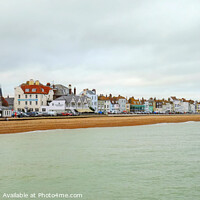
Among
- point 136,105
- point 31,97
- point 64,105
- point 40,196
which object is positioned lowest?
point 40,196

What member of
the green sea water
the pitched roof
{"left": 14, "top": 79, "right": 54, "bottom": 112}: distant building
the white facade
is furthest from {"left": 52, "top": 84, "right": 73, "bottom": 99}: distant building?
the green sea water

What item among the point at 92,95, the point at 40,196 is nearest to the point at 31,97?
the point at 92,95

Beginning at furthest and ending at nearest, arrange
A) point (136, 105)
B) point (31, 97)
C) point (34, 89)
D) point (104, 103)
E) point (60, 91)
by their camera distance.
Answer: point (136, 105), point (104, 103), point (60, 91), point (34, 89), point (31, 97)

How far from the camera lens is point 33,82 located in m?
99.4

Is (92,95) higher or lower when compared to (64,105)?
higher

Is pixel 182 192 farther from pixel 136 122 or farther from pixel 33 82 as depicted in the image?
pixel 33 82

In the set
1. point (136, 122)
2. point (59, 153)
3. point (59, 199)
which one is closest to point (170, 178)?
point (59, 199)

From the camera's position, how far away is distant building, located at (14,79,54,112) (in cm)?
9319

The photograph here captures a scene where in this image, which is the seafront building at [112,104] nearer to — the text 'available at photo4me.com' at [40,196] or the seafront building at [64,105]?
the seafront building at [64,105]

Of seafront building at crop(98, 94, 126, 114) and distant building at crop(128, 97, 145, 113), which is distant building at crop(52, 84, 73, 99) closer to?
seafront building at crop(98, 94, 126, 114)

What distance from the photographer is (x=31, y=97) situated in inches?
3691

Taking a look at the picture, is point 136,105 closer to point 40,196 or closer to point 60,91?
point 60,91

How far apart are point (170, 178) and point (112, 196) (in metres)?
3.75

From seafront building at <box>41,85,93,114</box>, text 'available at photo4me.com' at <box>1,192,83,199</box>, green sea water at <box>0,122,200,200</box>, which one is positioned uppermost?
seafront building at <box>41,85,93,114</box>
